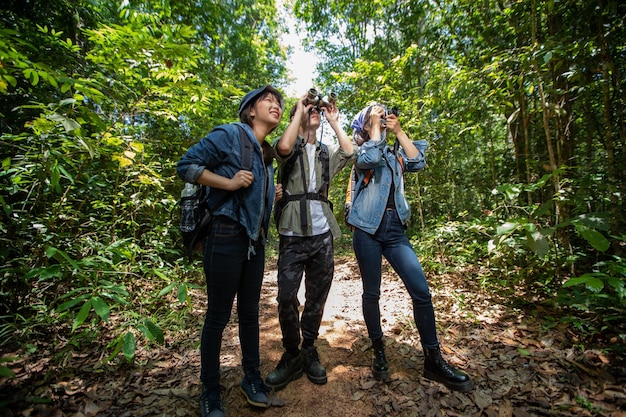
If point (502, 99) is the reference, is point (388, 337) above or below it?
below

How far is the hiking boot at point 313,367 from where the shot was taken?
91.6 inches

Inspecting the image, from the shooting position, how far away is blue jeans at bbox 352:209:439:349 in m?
2.24

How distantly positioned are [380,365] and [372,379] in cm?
14

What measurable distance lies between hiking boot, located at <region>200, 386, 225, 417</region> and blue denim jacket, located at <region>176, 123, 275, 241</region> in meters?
1.15

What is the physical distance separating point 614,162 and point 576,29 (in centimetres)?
174

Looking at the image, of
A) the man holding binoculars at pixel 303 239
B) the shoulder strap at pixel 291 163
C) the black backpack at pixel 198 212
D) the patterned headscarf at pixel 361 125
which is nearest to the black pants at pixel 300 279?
the man holding binoculars at pixel 303 239

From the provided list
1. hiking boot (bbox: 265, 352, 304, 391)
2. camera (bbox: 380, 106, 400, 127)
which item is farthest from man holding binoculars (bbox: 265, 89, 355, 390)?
camera (bbox: 380, 106, 400, 127)

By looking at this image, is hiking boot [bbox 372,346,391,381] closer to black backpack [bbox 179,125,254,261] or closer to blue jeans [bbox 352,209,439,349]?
blue jeans [bbox 352,209,439,349]

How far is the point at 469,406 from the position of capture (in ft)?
6.48

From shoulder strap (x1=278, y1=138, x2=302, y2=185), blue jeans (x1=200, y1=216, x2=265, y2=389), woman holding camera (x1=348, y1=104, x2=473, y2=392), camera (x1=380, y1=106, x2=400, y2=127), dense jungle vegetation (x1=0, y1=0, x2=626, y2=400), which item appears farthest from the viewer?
camera (x1=380, y1=106, x2=400, y2=127)

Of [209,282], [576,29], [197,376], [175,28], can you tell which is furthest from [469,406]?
[175,28]

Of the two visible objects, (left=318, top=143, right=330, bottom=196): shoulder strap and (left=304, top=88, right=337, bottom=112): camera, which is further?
(left=318, top=143, right=330, bottom=196): shoulder strap

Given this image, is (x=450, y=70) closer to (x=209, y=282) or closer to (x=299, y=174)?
(x=299, y=174)

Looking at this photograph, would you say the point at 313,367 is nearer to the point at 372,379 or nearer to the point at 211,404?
the point at 372,379
